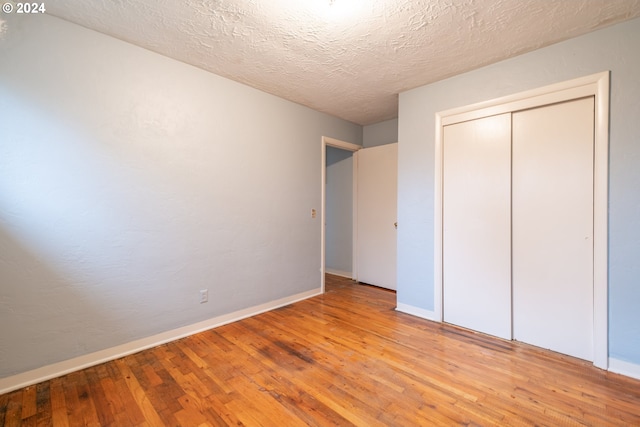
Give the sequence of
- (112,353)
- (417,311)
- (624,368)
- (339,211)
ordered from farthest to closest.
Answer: (339,211) < (417,311) < (112,353) < (624,368)

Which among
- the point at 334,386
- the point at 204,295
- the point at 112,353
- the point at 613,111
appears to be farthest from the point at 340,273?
the point at 613,111

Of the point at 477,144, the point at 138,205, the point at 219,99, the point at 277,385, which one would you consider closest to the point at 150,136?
the point at 138,205

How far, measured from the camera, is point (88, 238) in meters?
2.07

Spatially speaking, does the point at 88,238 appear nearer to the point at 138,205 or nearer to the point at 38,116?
the point at 138,205

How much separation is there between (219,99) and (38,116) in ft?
4.54

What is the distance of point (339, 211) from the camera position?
4852 millimetres

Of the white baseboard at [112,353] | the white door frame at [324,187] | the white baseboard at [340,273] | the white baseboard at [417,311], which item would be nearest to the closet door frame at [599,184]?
the white baseboard at [417,311]

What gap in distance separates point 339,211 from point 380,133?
1473mm

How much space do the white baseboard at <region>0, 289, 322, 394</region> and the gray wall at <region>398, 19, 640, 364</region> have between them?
212 cm

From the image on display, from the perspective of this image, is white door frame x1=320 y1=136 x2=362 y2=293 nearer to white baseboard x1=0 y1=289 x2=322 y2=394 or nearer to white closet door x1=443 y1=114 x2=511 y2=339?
white baseboard x1=0 y1=289 x2=322 y2=394

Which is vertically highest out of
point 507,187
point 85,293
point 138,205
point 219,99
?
point 219,99

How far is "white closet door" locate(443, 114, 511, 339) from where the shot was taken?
2.52m

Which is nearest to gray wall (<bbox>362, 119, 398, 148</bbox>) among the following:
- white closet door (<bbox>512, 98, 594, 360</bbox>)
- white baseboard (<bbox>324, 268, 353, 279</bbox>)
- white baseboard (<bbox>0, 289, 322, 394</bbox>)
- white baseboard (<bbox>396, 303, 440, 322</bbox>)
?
white closet door (<bbox>512, 98, 594, 360</bbox>)

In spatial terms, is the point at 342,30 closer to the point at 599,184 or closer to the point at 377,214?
the point at 599,184
